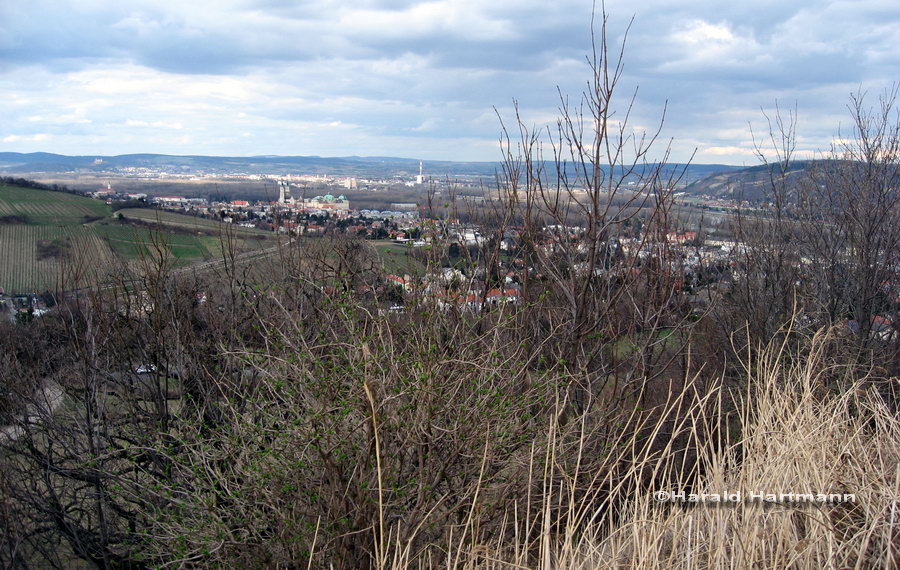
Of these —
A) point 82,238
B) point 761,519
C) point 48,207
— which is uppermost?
point 48,207

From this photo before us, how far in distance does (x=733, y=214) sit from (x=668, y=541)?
1091 centimetres

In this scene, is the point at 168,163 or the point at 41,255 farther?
the point at 168,163

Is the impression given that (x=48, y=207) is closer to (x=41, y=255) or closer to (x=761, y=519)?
(x=41, y=255)

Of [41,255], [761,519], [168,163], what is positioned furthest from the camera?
[168,163]

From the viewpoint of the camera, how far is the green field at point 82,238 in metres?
9.29

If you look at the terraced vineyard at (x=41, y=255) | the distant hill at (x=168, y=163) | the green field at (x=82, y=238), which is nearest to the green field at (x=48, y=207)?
the green field at (x=82, y=238)

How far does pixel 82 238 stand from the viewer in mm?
11969

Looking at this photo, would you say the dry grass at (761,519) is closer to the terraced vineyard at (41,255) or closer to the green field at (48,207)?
the terraced vineyard at (41,255)

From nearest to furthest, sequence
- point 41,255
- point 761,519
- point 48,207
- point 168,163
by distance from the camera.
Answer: point 761,519
point 41,255
point 48,207
point 168,163

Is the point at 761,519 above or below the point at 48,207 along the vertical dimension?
below

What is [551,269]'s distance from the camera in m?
5.69

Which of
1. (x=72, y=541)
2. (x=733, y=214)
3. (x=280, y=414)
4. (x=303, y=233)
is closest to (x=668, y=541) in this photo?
(x=280, y=414)

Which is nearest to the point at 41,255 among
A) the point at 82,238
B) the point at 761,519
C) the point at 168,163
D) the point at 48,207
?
the point at 82,238

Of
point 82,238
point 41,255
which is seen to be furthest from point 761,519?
point 41,255
